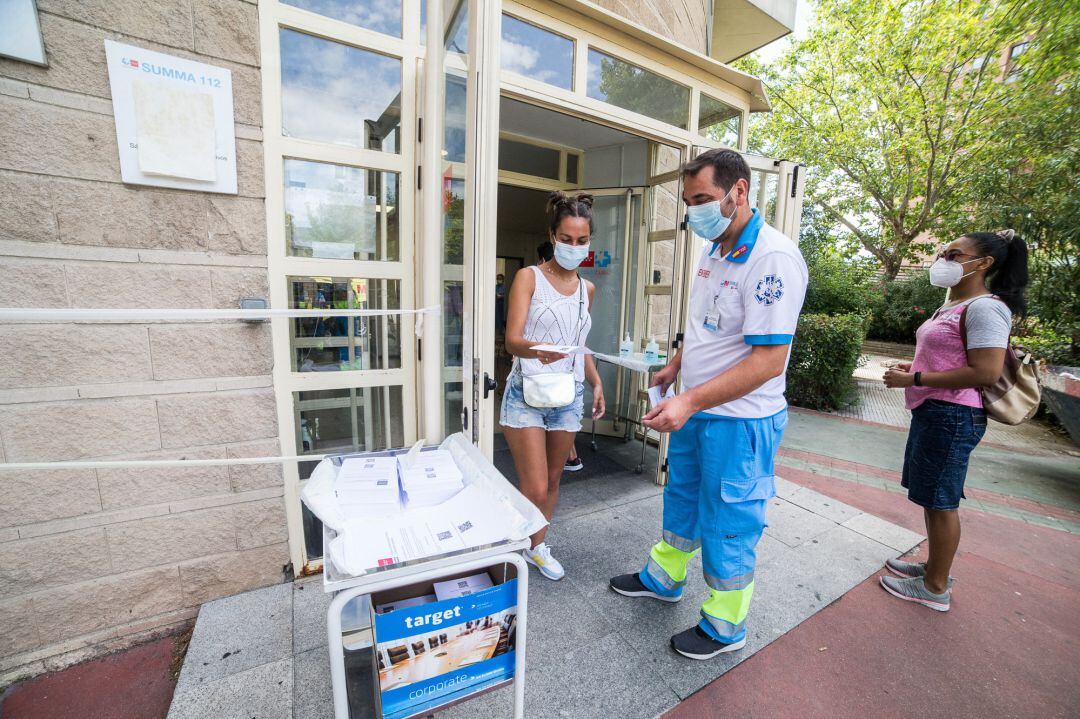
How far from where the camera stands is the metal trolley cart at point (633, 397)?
11.2ft

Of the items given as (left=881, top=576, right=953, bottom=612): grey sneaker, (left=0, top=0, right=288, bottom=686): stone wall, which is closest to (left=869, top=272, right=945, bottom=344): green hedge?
(left=881, top=576, right=953, bottom=612): grey sneaker

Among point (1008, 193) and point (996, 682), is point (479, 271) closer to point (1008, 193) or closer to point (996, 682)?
point (996, 682)

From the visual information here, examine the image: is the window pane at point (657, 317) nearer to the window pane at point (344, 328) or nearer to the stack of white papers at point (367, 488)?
the window pane at point (344, 328)

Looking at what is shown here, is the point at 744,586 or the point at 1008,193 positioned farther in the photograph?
the point at 1008,193

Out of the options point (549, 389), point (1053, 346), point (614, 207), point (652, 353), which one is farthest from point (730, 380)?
point (1053, 346)

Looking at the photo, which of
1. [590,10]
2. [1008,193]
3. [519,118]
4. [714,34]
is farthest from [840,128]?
[590,10]

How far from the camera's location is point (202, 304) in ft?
6.09

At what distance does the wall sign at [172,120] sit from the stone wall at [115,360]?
40 mm

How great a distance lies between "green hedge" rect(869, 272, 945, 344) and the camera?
12953 mm

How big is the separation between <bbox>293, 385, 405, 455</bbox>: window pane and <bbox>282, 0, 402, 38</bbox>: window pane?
5.41 ft

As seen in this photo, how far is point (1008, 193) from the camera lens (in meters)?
6.60

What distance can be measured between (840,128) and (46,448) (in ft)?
44.9

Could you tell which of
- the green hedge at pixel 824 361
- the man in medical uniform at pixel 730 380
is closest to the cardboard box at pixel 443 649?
the man in medical uniform at pixel 730 380

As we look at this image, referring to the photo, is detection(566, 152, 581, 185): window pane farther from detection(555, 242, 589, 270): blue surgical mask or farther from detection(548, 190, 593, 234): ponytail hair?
detection(555, 242, 589, 270): blue surgical mask
